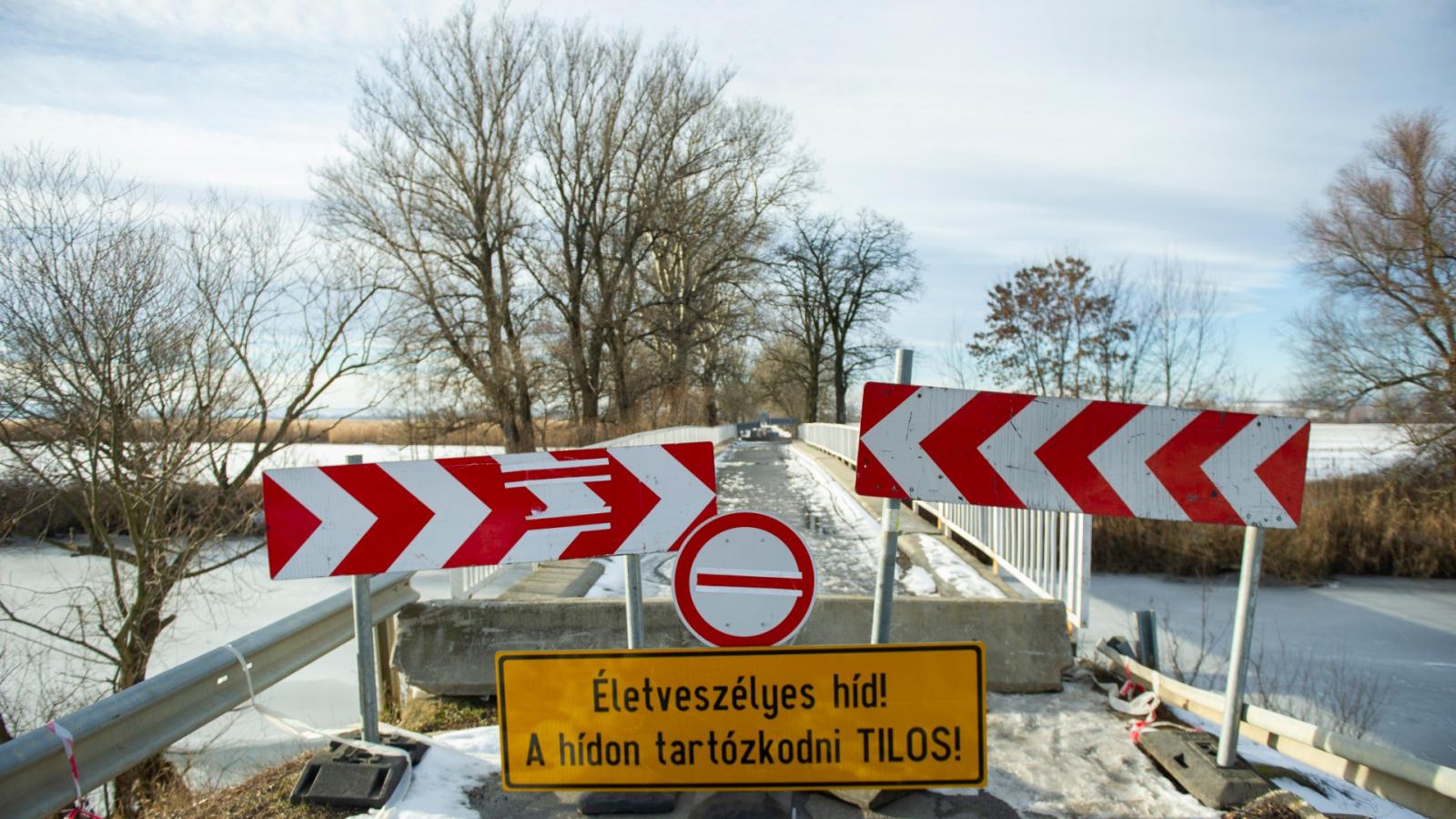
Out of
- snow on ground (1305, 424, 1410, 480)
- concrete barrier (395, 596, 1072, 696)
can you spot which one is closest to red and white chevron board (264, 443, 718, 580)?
concrete barrier (395, 596, 1072, 696)

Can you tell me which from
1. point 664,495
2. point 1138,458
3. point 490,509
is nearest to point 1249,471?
point 1138,458

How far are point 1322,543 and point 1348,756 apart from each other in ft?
62.5

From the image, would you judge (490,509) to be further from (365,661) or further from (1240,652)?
(1240,652)

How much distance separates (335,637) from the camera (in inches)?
173

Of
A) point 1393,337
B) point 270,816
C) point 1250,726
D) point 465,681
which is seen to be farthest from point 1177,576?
point 270,816

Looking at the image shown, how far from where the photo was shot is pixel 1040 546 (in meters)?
6.31

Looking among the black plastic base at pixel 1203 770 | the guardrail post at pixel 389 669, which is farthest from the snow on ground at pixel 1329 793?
the guardrail post at pixel 389 669

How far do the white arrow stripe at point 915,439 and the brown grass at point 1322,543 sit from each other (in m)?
18.1

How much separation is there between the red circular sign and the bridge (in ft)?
2.96

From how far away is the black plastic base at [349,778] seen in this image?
3387 mm

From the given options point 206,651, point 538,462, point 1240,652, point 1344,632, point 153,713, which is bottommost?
point 1344,632

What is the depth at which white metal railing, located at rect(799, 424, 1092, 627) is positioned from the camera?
17.4ft

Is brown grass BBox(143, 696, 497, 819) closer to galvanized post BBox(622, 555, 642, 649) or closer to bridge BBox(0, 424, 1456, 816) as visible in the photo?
bridge BBox(0, 424, 1456, 816)

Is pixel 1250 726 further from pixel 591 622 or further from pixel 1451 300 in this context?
pixel 1451 300
